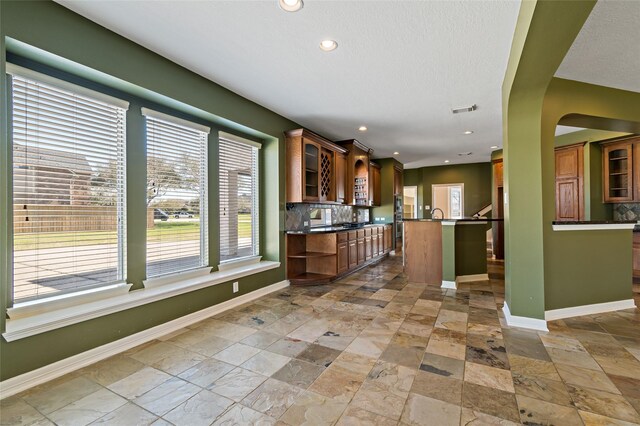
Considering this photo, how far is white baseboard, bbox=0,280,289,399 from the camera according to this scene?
191cm

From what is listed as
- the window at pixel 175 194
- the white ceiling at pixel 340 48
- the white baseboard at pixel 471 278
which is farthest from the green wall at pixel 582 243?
the window at pixel 175 194

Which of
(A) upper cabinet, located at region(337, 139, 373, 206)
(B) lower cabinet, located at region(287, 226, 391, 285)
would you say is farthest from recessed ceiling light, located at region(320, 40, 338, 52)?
(A) upper cabinet, located at region(337, 139, 373, 206)

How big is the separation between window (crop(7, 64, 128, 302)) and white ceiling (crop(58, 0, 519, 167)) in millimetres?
694

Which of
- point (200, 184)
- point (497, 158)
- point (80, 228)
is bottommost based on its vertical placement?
point (80, 228)

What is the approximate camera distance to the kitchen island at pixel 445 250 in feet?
14.7

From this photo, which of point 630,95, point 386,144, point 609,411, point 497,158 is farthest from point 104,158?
point 497,158

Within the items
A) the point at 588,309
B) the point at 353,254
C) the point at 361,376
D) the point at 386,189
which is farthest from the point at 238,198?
the point at 386,189

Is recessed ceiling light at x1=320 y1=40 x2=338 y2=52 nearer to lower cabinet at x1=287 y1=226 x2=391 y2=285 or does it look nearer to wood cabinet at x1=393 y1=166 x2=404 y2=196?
lower cabinet at x1=287 y1=226 x2=391 y2=285

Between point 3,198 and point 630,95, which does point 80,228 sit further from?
point 630,95

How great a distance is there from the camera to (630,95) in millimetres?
3398

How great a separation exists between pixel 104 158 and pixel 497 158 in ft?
25.5

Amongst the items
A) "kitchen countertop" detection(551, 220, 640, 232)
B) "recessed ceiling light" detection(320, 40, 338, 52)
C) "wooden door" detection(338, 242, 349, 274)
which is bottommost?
"wooden door" detection(338, 242, 349, 274)

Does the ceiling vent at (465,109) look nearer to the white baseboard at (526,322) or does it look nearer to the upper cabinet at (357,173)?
the upper cabinet at (357,173)

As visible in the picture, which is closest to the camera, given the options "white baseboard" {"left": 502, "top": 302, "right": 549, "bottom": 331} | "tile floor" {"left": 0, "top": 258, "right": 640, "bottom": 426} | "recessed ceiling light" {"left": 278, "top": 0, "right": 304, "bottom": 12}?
"tile floor" {"left": 0, "top": 258, "right": 640, "bottom": 426}
